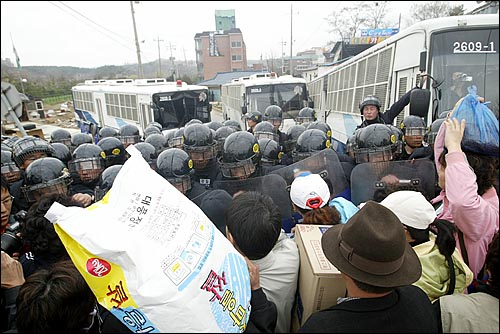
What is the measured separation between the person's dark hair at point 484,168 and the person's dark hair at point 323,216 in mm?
817

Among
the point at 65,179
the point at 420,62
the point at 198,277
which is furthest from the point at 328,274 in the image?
the point at 420,62

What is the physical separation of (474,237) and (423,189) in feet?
3.42

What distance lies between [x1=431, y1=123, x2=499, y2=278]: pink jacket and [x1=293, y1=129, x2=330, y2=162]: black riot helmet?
2.21m

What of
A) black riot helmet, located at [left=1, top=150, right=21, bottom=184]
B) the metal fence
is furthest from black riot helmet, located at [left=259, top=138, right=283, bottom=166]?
the metal fence

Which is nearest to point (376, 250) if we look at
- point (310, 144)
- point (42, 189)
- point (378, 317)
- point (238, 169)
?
point (378, 317)

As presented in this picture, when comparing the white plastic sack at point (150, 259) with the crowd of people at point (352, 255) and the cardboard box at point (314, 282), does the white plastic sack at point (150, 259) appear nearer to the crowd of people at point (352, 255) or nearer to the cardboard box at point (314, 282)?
the crowd of people at point (352, 255)

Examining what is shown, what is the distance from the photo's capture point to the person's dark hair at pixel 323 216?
213cm

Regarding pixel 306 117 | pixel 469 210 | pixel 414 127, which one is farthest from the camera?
pixel 306 117

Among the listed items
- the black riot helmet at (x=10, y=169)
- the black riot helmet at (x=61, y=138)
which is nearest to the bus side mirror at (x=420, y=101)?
the black riot helmet at (x=10, y=169)

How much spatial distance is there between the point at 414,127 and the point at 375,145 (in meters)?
1.25

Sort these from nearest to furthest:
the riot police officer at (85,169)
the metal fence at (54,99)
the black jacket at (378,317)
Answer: the black jacket at (378,317) → the riot police officer at (85,169) → the metal fence at (54,99)

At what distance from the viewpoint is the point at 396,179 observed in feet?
9.07

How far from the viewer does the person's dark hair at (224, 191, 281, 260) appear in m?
1.72

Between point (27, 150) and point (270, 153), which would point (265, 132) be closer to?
point (270, 153)
